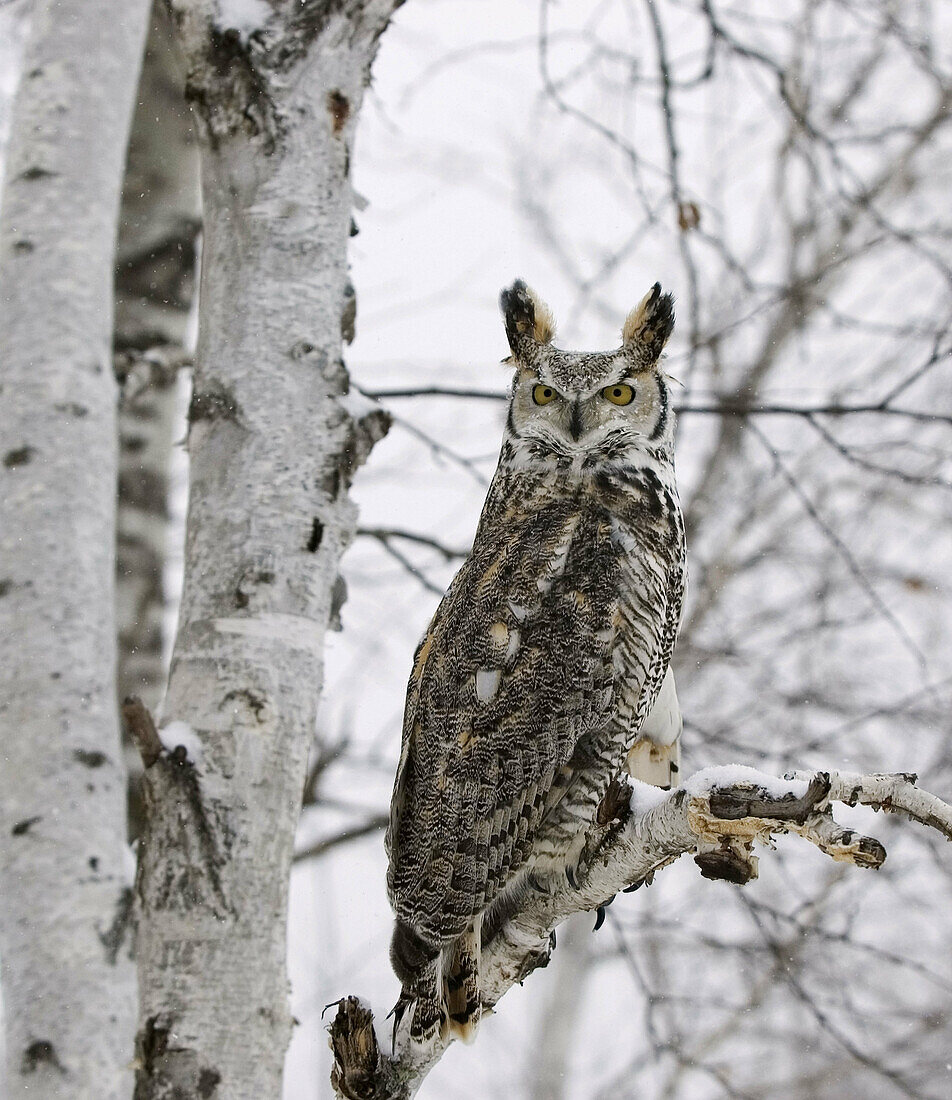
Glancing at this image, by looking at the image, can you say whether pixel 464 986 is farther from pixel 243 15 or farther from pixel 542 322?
pixel 243 15

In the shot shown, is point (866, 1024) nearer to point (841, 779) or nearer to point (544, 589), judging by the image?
point (544, 589)

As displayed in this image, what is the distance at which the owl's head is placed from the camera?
2.25 metres

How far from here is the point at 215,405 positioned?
200 cm

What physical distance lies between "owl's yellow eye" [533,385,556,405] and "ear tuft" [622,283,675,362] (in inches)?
8.1

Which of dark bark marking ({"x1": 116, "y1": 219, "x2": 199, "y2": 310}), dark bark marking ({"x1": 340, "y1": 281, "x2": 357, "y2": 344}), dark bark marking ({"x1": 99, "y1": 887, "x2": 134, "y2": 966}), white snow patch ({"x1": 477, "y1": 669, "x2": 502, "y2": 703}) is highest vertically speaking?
dark bark marking ({"x1": 116, "y1": 219, "x2": 199, "y2": 310})

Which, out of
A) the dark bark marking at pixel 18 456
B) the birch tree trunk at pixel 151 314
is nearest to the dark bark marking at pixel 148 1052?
the dark bark marking at pixel 18 456

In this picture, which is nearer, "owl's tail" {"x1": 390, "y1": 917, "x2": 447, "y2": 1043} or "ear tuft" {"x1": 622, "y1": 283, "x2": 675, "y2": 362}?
"owl's tail" {"x1": 390, "y1": 917, "x2": 447, "y2": 1043}

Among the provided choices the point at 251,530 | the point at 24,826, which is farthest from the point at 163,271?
the point at 24,826

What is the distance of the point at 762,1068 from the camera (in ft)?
29.3

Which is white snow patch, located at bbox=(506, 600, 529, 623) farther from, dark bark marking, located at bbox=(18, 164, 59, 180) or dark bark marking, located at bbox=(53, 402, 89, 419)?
dark bark marking, located at bbox=(18, 164, 59, 180)

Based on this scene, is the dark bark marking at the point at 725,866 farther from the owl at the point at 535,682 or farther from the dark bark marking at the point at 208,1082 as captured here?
the dark bark marking at the point at 208,1082

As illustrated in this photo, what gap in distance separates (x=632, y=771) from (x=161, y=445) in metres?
2.10

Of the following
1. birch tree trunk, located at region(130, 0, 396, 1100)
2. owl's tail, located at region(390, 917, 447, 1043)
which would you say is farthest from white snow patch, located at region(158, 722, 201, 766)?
owl's tail, located at region(390, 917, 447, 1043)

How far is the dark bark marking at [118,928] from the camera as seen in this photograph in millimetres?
1959
